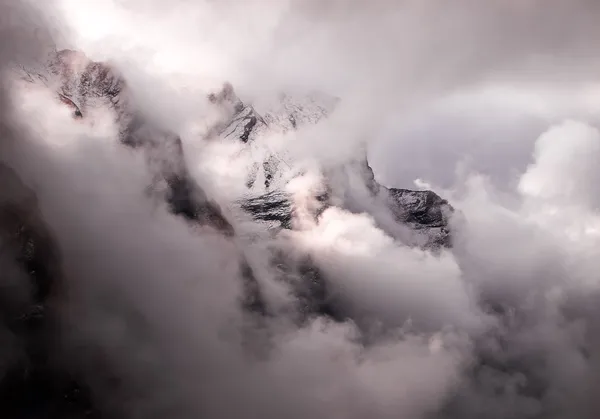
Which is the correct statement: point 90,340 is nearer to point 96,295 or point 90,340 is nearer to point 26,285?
point 96,295

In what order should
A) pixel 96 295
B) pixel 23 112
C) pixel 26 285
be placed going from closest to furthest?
pixel 26 285 → pixel 23 112 → pixel 96 295

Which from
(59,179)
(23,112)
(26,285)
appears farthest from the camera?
(59,179)

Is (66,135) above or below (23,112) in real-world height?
above

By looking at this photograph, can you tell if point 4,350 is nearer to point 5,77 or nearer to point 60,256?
point 60,256

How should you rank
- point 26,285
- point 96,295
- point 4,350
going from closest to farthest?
point 4,350 < point 26,285 < point 96,295

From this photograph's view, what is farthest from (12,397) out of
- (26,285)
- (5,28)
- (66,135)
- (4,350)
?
(5,28)

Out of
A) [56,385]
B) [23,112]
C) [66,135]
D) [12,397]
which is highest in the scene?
[66,135]

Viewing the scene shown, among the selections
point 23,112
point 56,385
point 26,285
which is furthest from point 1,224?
point 56,385

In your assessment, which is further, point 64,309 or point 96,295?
point 96,295

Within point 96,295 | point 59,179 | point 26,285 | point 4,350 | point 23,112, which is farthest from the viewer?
point 96,295
